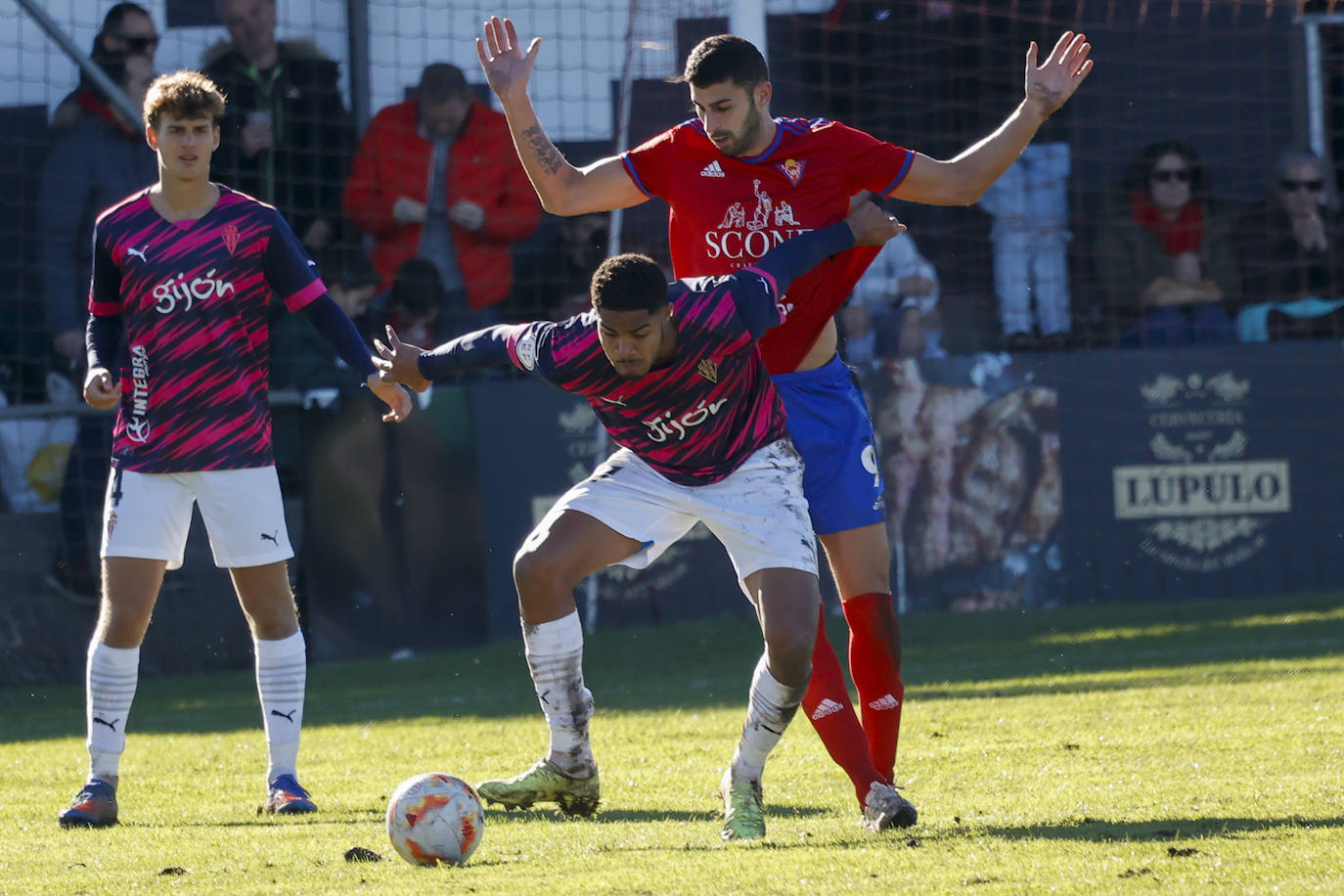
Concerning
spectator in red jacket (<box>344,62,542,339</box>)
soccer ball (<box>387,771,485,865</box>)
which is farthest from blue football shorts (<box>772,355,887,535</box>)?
spectator in red jacket (<box>344,62,542,339</box>)

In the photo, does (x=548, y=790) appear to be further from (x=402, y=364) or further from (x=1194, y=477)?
(x=1194, y=477)

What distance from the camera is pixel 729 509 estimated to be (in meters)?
4.79

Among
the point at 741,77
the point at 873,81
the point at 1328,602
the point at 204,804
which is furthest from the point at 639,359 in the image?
the point at 873,81

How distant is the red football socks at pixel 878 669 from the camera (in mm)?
5109

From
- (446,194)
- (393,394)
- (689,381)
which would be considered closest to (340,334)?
(393,394)

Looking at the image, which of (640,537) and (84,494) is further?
(84,494)

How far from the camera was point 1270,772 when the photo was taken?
524 centimetres

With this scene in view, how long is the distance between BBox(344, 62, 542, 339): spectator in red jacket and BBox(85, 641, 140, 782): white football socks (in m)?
5.66

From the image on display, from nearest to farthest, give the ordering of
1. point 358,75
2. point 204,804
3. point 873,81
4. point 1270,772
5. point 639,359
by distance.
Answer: point 639,359, point 1270,772, point 204,804, point 358,75, point 873,81

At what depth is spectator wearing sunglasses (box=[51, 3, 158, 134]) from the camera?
10.2 meters

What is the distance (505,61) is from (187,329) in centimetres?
126

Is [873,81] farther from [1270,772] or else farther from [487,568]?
[1270,772]

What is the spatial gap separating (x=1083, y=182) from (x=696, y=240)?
23.9ft

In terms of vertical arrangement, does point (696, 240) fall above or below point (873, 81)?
below
